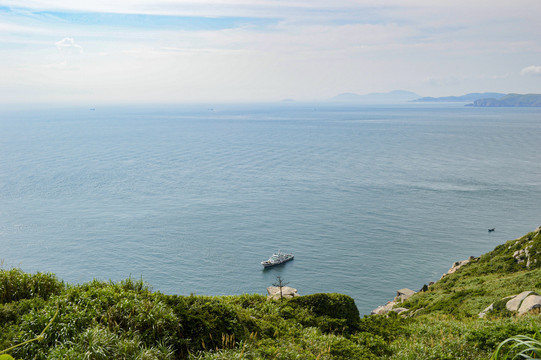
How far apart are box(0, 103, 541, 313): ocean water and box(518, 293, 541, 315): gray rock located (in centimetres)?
3350

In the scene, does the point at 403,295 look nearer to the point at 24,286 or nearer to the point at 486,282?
the point at 486,282

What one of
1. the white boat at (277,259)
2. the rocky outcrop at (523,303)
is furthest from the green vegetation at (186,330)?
the white boat at (277,259)

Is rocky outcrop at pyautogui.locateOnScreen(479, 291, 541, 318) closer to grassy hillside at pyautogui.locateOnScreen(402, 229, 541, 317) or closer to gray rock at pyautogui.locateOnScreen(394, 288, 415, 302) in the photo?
grassy hillside at pyautogui.locateOnScreen(402, 229, 541, 317)

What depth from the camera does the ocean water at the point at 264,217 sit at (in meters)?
67.3

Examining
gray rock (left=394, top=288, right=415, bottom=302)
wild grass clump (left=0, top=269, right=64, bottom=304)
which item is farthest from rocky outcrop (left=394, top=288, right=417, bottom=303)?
wild grass clump (left=0, top=269, right=64, bottom=304)

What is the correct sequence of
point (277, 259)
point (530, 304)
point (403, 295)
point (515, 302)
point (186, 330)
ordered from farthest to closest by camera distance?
point (277, 259) → point (403, 295) → point (515, 302) → point (530, 304) → point (186, 330)

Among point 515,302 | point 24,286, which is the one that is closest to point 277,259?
point 515,302

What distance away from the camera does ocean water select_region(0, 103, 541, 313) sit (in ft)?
221

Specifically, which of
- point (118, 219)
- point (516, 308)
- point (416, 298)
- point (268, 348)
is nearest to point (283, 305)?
point (268, 348)

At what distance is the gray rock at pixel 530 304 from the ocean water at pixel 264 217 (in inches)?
1319

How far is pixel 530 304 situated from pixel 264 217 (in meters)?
67.3

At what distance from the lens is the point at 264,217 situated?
8900 cm

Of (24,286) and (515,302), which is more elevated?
(24,286)

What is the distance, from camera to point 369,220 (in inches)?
3386
